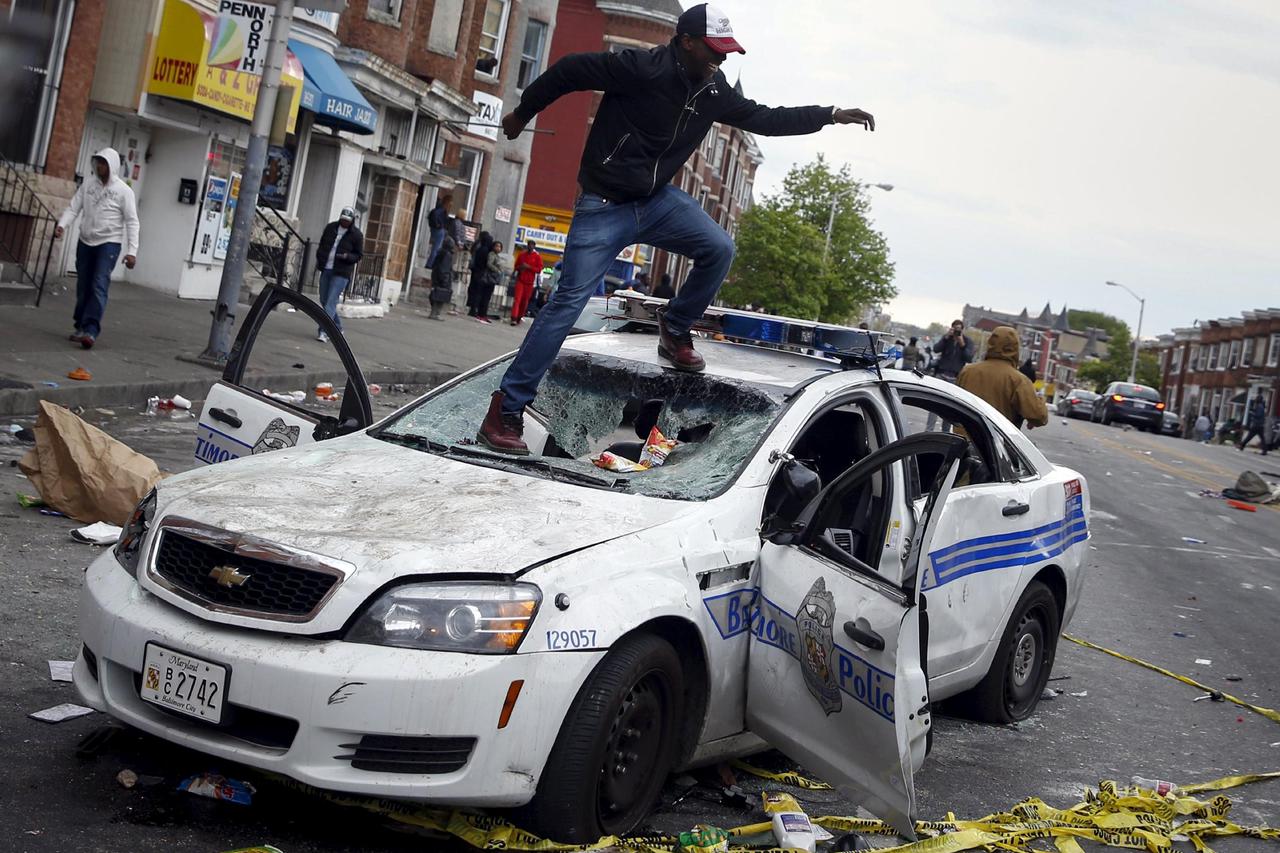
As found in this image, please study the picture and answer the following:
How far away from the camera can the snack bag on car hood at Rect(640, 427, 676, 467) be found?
A: 16.5ft

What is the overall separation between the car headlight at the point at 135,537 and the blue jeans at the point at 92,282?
9827 millimetres

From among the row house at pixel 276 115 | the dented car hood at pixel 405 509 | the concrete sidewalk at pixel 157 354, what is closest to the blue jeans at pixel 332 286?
the concrete sidewalk at pixel 157 354

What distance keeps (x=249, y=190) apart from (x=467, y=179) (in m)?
25.6

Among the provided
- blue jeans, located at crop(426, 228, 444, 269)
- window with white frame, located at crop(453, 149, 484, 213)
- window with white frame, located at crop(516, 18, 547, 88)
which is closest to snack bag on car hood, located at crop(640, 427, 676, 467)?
blue jeans, located at crop(426, 228, 444, 269)

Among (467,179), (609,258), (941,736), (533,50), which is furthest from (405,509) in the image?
(533,50)

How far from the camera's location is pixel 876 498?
17.1 feet

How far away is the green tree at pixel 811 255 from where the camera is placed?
67.4 m

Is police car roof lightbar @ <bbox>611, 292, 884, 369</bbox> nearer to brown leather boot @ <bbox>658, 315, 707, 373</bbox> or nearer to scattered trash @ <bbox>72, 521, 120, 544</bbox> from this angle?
brown leather boot @ <bbox>658, 315, 707, 373</bbox>

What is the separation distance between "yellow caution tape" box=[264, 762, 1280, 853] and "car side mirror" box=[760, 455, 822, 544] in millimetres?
891

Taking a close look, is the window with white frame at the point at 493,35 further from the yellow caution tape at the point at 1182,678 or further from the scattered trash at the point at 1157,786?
Result: the scattered trash at the point at 1157,786

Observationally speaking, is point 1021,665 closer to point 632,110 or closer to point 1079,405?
point 632,110

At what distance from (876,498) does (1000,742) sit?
1569 mm

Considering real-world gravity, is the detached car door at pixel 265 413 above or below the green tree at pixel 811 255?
below

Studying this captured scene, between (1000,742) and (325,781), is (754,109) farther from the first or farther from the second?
(325,781)
